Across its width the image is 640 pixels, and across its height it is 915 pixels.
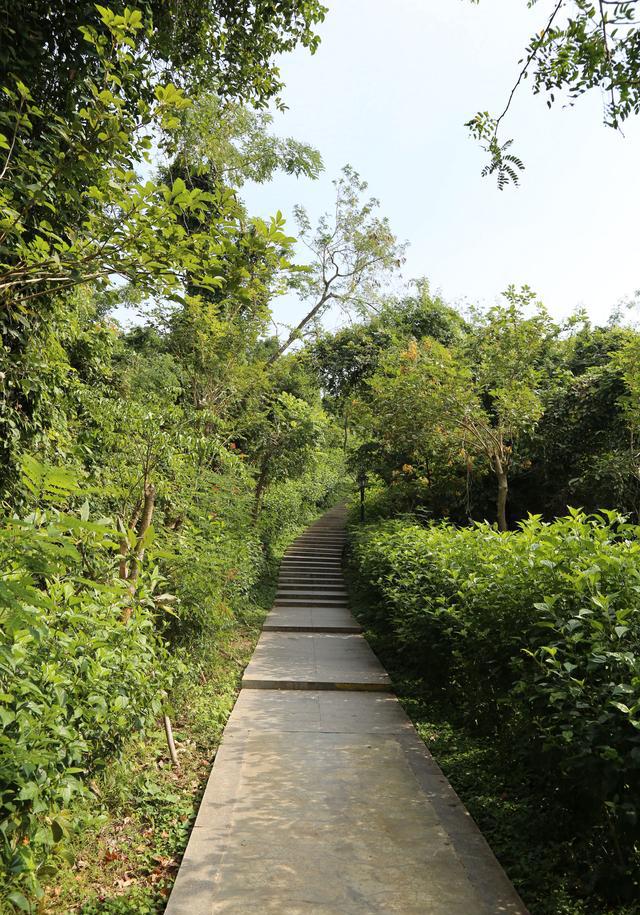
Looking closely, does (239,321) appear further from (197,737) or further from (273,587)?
(197,737)

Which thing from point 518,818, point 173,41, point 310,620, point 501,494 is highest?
point 173,41

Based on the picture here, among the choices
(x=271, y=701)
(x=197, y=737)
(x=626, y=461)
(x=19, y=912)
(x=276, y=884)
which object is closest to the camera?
(x=19, y=912)

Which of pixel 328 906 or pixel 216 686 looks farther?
pixel 216 686

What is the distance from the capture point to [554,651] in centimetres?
264

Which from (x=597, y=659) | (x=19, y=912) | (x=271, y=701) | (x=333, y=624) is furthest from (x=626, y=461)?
(x=19, y=912)

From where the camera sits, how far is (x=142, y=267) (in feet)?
8.53

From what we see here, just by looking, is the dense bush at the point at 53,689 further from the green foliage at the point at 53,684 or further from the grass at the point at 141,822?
the grass at the point at 141,822

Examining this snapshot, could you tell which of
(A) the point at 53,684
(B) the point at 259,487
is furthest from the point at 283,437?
(A) the point at 53,684

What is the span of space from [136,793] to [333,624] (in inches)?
Answer: 213

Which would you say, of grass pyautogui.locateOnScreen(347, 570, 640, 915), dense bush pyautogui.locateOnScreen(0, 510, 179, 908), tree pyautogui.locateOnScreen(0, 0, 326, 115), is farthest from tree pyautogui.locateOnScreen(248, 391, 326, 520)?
dense bush pyautogui.locateOnScreen(0, 510, 179, 908)

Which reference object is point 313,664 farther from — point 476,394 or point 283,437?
point 283,437

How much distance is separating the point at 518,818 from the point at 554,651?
4.26 ft

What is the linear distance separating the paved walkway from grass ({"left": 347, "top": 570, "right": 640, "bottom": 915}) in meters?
0.10

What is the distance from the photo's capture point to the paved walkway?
260 cm
